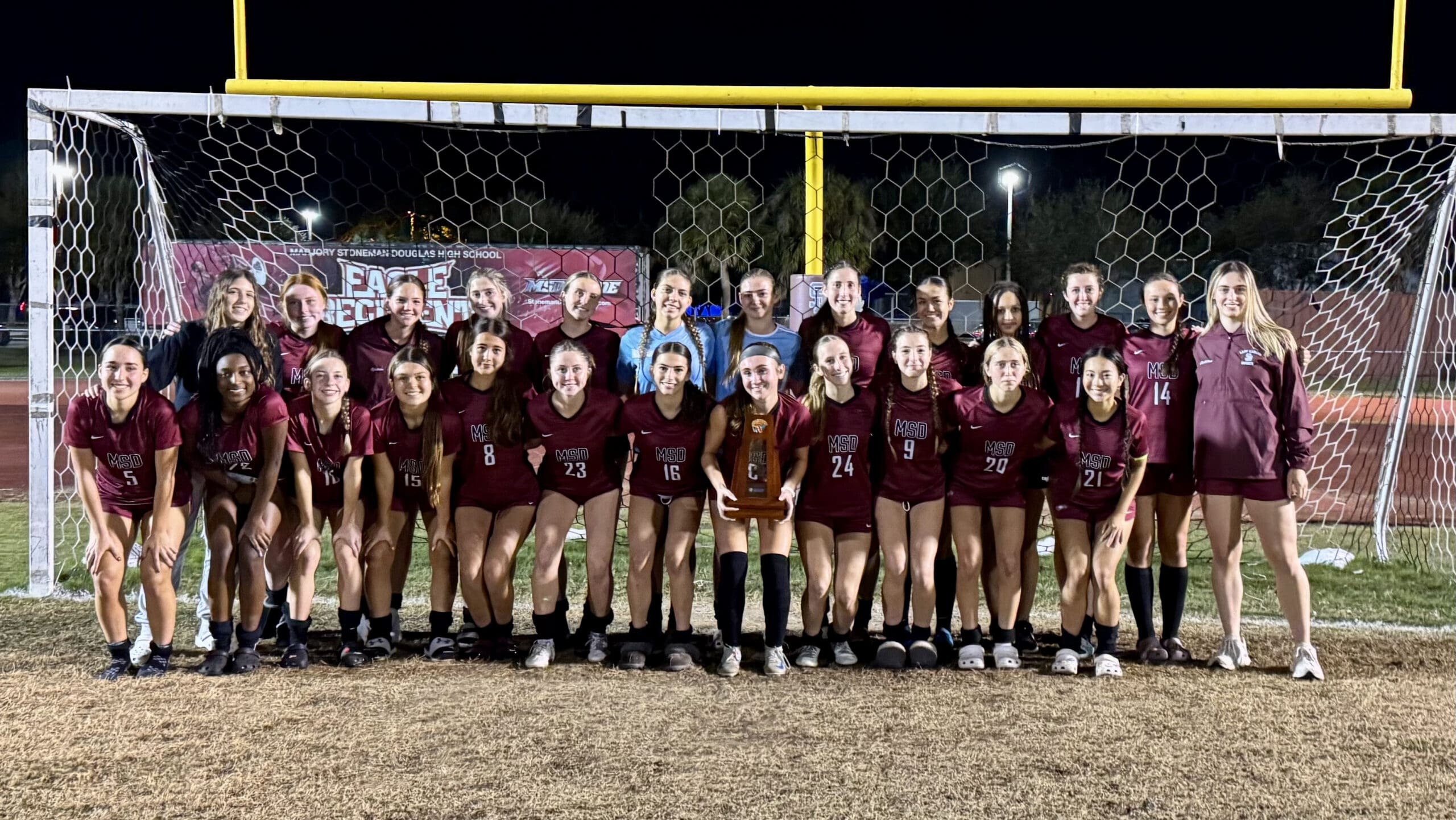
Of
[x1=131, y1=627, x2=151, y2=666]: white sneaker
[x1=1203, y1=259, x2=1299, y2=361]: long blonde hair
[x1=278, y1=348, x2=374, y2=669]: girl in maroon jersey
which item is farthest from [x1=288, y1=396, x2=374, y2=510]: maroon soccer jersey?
[x1=1203, y1=259, x2=1299, y2=361]: long blonde hair

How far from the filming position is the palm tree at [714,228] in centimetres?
1024

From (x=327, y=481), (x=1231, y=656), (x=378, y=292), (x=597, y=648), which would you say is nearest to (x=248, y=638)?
(x=327, y=481)

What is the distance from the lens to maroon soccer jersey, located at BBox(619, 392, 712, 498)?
3932 millimetres

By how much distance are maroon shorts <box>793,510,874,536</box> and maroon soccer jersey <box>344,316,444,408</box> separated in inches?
62.0

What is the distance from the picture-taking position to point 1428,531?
6469 mm

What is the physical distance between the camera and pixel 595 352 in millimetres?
4234

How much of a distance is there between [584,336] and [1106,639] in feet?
7.61

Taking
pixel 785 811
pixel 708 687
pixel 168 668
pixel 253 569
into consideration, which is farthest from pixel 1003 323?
pixel 168 668

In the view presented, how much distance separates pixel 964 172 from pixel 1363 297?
16.1 meters

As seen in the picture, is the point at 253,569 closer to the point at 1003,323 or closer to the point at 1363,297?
the point at 1003,323

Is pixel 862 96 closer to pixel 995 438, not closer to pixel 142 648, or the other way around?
pixel 995 438

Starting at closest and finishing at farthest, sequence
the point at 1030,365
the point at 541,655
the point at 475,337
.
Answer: the point at 541,655
the point at 475,337
the point at 1030,365

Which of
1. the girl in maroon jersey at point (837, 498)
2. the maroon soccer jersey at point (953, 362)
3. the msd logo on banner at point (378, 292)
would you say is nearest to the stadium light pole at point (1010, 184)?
the msd logo on banner at point (378, 292)

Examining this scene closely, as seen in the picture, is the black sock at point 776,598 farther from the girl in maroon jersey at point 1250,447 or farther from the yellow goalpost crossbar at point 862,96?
the yellow goalpost crossbar at point 862,96
